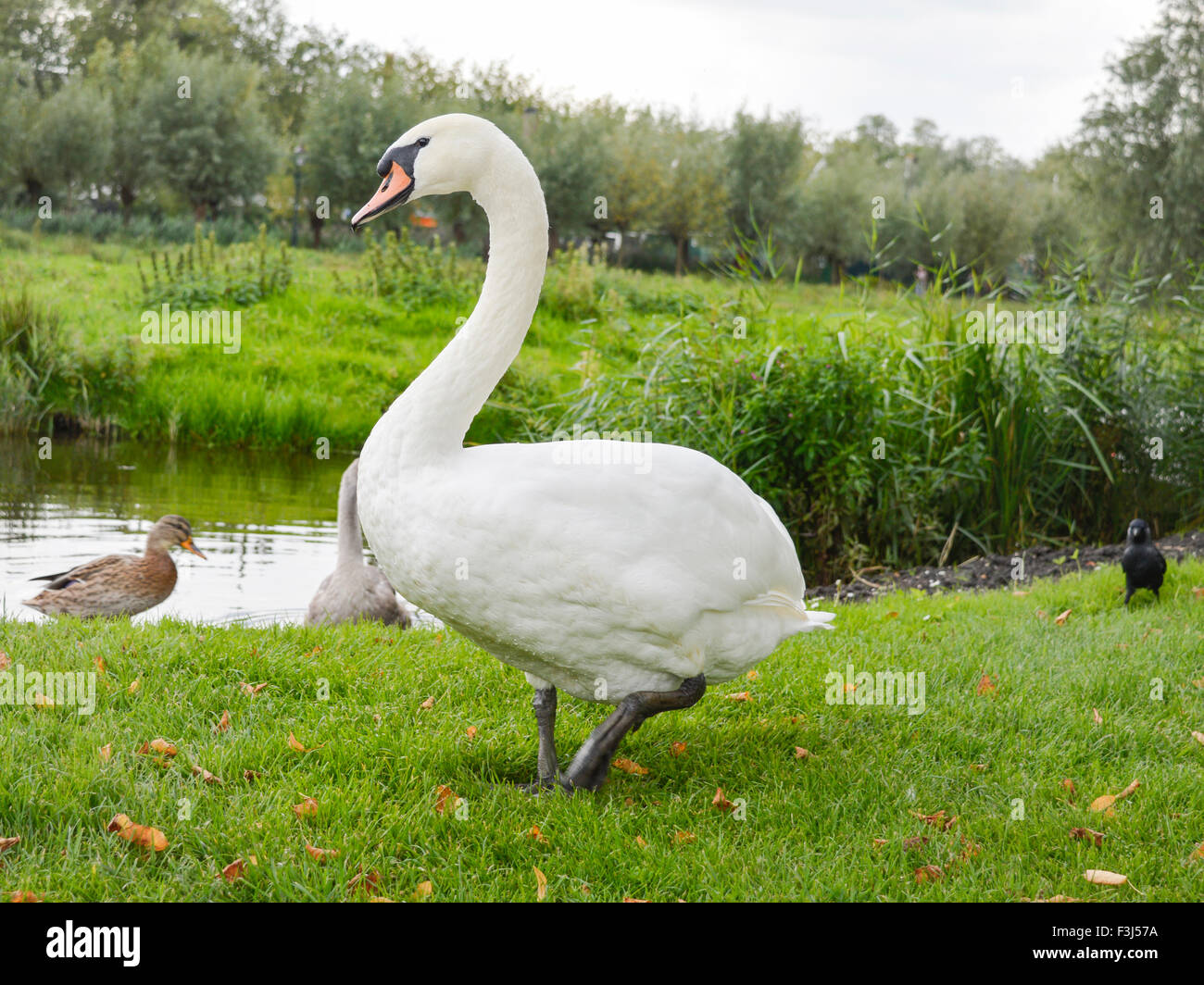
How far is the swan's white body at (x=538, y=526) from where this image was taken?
3.43 meters

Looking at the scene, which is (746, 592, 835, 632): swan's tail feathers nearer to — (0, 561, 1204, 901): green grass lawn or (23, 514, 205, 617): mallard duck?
(0, 561, 1204, 901): green grass lawn

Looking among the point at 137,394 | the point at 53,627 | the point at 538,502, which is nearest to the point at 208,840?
the point at 538,502

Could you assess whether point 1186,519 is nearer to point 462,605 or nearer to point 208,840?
point 462,605

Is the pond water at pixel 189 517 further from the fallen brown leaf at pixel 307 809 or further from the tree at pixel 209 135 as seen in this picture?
the tree at pixel 209 135

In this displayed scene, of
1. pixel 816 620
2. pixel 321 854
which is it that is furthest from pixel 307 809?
pixel 816 620

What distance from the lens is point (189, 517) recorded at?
10.4 metres

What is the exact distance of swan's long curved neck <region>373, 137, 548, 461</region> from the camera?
3.73 metres

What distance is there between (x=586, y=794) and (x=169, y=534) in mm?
4711

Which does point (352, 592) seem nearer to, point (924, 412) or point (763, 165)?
point (924, 412)

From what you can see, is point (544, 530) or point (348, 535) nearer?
point (544, 530)

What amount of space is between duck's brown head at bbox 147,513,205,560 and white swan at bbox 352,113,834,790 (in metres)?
4.18

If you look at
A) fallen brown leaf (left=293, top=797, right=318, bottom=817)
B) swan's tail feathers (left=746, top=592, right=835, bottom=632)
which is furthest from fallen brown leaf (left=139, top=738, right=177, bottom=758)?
swan's tail feathers (left=746, top=592, right=835, bottom=632)

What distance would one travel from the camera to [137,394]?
14.2m
